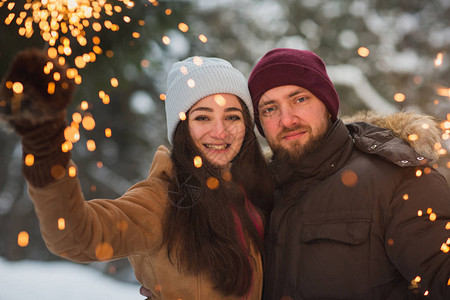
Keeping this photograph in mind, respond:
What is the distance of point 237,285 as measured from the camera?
2.12 m

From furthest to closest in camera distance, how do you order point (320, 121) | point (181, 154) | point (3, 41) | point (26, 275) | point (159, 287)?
point (26, 275), point (3, 41), point (320, 121), point (181, 154), point (159, 287)

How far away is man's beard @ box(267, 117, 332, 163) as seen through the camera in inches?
97.3

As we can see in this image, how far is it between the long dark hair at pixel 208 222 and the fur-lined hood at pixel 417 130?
2.67 feet

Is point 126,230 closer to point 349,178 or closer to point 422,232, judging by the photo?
→ point 349,178

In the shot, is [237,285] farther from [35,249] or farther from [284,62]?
[35,249]

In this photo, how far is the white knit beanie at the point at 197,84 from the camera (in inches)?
93.8

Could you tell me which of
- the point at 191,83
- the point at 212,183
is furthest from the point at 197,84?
the point at 212,183

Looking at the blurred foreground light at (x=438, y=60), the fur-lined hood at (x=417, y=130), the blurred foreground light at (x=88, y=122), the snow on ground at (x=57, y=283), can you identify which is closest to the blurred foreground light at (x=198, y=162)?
the fur-lined hood at (x=417, y=130)

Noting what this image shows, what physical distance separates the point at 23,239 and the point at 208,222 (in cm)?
509

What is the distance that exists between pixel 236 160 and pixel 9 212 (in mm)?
Answer: 5060

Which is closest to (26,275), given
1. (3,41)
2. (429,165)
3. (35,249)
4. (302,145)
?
(35,249)

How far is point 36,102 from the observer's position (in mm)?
1334

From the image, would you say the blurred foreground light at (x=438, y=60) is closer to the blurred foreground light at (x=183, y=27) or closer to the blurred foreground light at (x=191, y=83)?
the blurred foreground light at (x=183, y=27)

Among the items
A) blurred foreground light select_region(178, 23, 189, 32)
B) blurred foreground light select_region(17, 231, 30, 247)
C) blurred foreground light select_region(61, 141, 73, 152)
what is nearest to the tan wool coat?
blurred foreground light select_region(61, 141, 73, 152)
